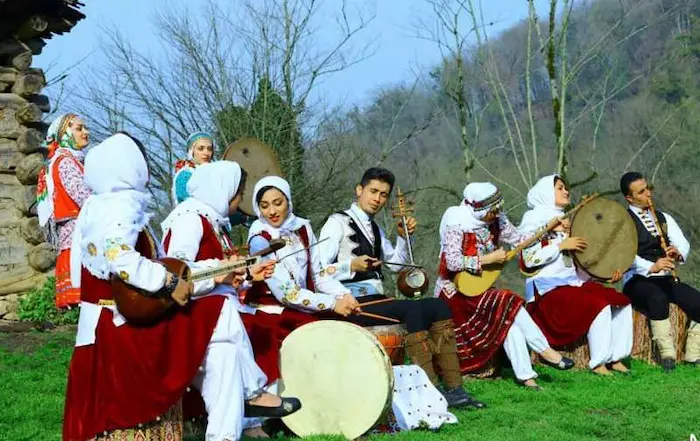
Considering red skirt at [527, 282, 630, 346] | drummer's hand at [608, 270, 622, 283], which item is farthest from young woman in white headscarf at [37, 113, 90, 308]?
drummer's hand at [608, 270, 622, 283]

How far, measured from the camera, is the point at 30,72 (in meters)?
10.1

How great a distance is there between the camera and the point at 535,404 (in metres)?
6.68

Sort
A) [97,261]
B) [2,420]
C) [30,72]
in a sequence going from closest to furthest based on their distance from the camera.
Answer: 1. [97,261]
2. [2,420]
3. [30,72]

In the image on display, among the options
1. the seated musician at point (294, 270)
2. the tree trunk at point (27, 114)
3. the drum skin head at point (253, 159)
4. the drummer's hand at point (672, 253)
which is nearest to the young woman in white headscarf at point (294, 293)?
the seated musician at point (294, 270)

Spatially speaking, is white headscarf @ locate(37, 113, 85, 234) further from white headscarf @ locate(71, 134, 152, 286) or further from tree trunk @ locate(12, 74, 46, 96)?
tree trunk @ locate(12, 74, 46, 96)

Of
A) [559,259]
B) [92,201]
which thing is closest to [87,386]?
[92,201]

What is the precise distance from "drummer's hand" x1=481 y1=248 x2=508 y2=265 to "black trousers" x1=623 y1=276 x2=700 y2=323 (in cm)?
197

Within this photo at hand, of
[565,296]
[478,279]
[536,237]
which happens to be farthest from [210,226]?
[565,296]

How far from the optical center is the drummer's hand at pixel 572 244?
785 centimetres

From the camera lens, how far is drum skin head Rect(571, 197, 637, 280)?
8.00 metres

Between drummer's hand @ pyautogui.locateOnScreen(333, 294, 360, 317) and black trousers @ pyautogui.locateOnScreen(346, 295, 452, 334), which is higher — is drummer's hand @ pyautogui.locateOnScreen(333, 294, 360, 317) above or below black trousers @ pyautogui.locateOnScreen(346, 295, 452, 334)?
above

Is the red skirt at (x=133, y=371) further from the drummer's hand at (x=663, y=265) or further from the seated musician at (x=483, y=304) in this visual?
the drummer's hand at (x=663, y=265)

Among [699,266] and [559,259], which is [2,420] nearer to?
[559,259]

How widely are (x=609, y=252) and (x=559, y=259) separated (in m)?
0.40
